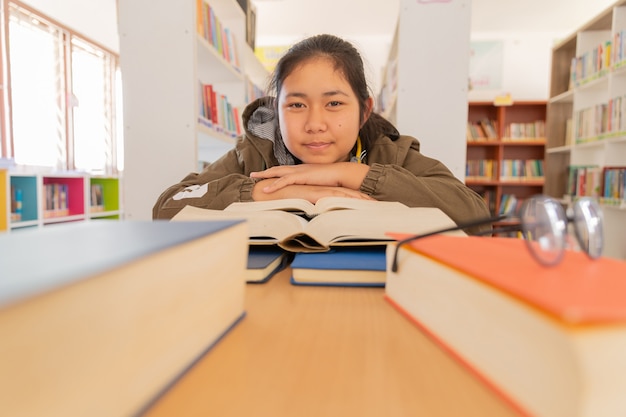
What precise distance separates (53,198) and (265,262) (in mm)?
3979

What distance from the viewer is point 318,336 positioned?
0.30m

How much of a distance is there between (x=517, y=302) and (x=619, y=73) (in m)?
3.31

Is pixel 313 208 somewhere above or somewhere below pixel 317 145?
below

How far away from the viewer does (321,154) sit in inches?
40.8

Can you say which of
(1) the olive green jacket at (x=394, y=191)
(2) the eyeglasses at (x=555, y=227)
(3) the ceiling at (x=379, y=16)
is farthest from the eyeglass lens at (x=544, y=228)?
(3) the ceiling at (x=379, y=16)

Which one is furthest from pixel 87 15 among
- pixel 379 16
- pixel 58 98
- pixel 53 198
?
pixel 379 16

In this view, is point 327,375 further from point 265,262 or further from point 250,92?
point 250,92

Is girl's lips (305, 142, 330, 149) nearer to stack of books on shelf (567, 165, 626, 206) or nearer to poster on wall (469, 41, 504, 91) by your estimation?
stack of books on shelf (567, 165, 626, 206)

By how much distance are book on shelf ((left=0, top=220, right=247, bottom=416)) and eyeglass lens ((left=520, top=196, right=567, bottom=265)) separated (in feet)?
0.67

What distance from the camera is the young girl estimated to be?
850 millimetres

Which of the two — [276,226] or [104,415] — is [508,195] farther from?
[104,415]

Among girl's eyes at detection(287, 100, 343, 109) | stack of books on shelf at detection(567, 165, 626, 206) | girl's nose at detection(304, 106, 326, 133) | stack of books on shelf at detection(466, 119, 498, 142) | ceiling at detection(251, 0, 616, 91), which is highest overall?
ceiling at detection(251, 0, 616, 91)

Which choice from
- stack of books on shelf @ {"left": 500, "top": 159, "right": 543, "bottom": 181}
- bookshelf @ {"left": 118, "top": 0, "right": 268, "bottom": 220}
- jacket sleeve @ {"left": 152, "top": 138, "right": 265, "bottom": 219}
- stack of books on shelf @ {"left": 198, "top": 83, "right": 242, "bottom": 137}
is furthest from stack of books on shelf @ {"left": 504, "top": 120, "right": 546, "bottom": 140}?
jacket sleeve @ {"left": 152, "top": 138, "right": 265, "bottom": 219}

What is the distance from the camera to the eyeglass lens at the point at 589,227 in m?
0.26
